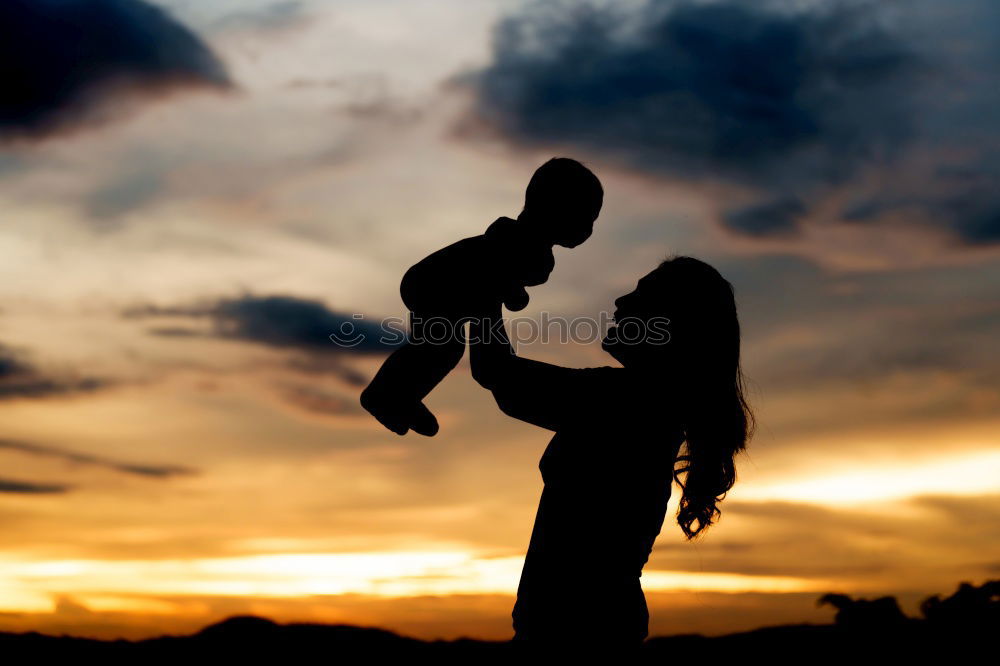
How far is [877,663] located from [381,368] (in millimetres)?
5397

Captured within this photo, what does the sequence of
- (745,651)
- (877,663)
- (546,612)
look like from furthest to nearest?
(745,651), (877,663), (546,612)

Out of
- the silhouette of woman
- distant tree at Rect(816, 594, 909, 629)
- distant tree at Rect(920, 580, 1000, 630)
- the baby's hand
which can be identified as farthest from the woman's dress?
distant tree at Rect(920, 580, 1000, 630)

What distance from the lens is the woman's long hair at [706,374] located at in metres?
3.94

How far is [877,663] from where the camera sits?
6.96 metres

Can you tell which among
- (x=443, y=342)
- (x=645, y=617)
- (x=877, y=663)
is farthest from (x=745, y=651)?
(x=443, y=342)

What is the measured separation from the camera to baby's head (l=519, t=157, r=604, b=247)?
3705 mm

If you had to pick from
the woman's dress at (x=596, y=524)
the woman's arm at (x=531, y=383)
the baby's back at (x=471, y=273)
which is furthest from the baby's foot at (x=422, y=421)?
the woman's dress at (x=596, y=524)

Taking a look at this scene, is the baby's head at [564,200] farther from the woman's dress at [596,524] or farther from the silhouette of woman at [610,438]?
the woman's dress at [596,524]

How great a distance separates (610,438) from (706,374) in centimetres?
64

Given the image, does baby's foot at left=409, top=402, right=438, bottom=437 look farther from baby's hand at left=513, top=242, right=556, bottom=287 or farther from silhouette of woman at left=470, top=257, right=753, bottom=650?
baby's hand at left=513, top=242, right=556, bottom=287

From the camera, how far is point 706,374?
3.99 meters

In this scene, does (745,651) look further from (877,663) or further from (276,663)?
(276,663)

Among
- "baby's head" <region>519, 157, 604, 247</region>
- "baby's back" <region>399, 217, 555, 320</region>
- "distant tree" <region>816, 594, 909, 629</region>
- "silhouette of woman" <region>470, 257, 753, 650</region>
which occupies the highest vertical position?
"baby's head" <region>519, 157, 604, 247</region>

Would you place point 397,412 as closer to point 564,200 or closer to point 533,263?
point 533,263
